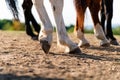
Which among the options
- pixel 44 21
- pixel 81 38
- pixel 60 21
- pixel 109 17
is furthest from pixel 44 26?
pixel 109 17

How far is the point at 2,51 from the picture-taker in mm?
5531

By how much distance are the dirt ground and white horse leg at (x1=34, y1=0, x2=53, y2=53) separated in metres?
0.15

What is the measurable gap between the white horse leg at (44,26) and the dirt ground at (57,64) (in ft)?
0.49

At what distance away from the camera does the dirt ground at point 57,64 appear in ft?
12.8

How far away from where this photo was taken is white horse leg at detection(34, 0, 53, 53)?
516 centimetres

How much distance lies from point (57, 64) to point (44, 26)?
2.75ft

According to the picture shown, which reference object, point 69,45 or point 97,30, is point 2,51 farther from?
point 97,30

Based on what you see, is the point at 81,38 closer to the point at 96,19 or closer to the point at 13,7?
the point at 96,19

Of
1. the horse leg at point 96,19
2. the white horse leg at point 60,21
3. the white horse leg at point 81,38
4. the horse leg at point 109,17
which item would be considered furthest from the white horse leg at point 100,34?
the white horse leg at point 60,21

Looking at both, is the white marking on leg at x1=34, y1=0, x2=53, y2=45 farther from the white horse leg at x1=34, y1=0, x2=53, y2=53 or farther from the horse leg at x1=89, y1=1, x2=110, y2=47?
the horse leg at x1=89, y1=1, x2=110, y2=47

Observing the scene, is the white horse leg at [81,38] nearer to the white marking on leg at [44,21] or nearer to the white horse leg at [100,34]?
the white horse leg at [100,34]

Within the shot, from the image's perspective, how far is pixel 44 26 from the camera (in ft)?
17.2

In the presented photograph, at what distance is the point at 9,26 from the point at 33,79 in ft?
32.3

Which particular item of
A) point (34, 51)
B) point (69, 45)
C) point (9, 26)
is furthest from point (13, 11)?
point (9, 26)
